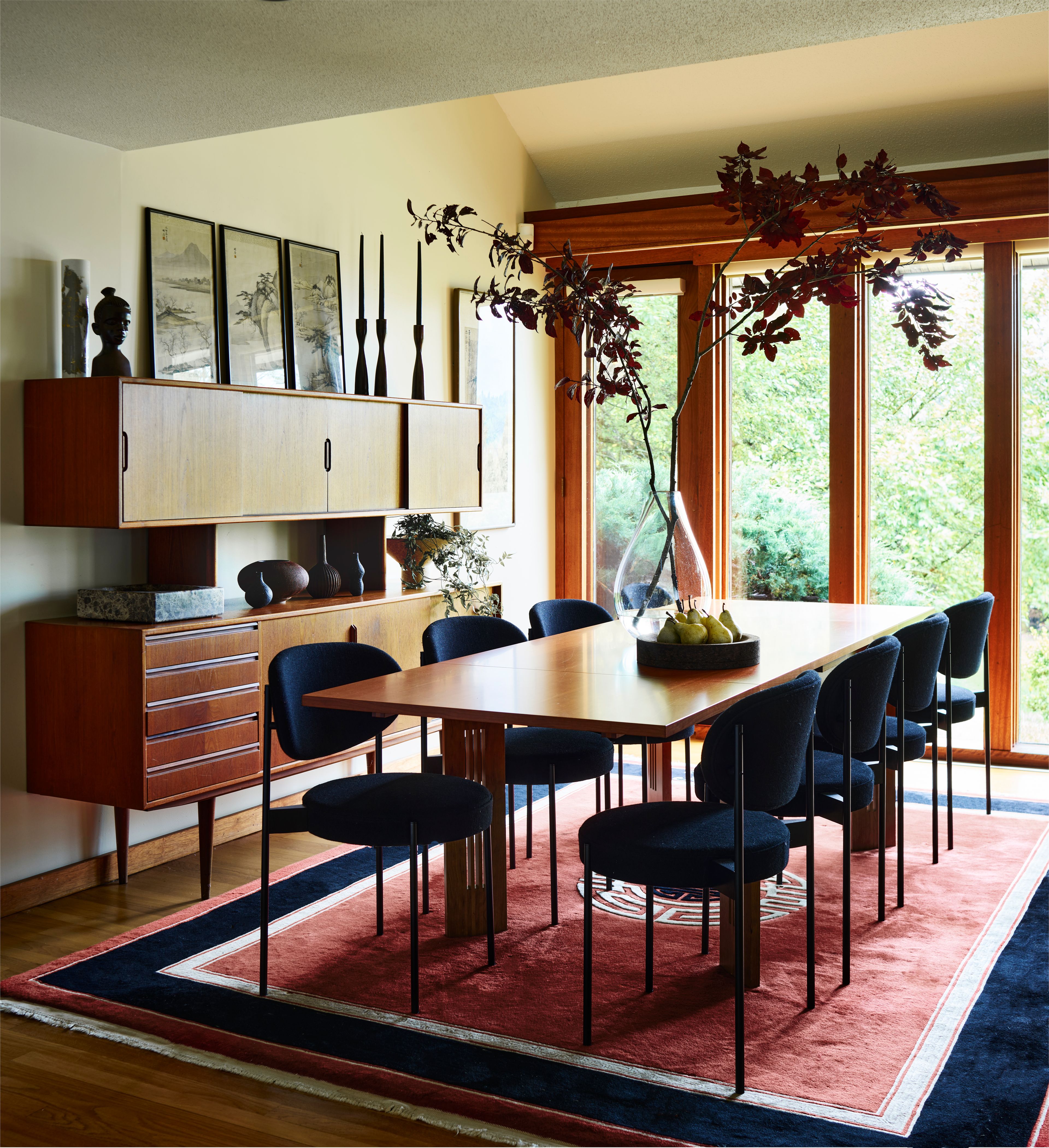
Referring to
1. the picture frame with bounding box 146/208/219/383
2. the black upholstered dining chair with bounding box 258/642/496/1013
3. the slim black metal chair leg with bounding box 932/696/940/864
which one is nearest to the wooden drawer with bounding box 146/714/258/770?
the black upholstered dining chair with bounding box 258/642/496/1013

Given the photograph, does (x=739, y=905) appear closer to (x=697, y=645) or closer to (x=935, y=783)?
(x=697, y=645)

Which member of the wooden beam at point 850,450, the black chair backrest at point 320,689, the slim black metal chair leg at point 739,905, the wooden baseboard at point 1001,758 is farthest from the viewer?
the wooden beam at point 850,450

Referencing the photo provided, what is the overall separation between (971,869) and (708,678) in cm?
161

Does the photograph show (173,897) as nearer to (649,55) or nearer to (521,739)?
(521,739)

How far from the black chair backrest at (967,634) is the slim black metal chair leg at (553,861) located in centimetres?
167

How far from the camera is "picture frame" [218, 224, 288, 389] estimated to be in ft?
15.3

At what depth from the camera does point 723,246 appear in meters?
6.43

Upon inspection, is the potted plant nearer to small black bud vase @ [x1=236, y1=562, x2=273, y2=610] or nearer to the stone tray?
the stone tray

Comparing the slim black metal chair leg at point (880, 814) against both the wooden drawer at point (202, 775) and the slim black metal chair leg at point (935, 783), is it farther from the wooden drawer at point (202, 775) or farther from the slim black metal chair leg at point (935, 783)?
the wooden drawer at point (202, 775)

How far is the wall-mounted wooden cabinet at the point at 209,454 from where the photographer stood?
379 cm

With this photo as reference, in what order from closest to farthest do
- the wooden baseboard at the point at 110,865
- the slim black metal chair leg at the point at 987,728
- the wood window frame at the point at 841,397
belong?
the wooden baseboard at the point at 110,865
the slim black metal chair leg at the point at 987,728
the wood window frame at the point at 841,397

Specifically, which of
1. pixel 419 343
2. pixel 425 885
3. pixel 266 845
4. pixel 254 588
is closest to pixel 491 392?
pixel 419 343

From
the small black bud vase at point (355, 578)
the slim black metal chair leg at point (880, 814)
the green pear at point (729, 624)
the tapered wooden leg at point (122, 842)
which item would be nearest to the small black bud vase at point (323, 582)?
the small black bud vase at point (355, 578)

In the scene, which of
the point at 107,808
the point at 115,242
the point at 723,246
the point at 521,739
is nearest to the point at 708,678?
the point at 521,739
